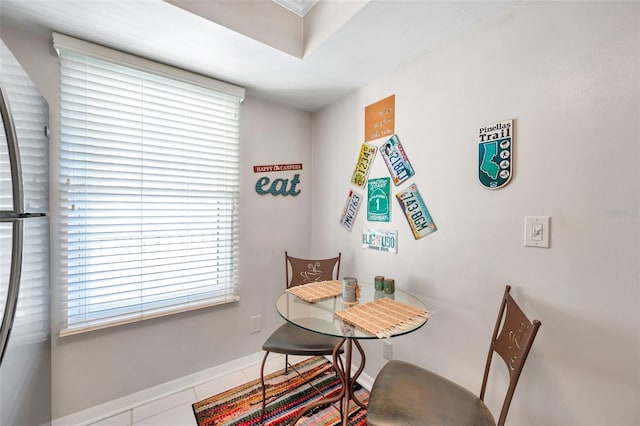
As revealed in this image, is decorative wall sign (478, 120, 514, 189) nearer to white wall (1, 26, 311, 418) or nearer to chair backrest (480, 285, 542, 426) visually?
chair backrest (480, 285, 542, 426)

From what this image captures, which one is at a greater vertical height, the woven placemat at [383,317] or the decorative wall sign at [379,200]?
the decorative wall sign at [379,200]

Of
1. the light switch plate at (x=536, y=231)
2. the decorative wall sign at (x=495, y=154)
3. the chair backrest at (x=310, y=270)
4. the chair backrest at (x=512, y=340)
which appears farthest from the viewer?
the chair backrest at (x=310, y=270)

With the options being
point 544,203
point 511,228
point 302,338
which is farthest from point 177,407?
point 544,203

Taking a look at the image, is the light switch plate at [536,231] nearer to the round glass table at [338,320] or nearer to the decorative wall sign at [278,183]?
the round glass table at [338,320]

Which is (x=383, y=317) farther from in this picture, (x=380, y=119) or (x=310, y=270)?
(x=380, y=119)

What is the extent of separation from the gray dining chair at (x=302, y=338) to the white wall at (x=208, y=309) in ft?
1.25

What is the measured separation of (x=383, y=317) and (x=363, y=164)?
3.90 ft

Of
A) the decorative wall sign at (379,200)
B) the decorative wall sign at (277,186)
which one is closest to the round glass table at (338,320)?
the decorative wall sign at (379,200)

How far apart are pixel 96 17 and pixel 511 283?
2.49 metres

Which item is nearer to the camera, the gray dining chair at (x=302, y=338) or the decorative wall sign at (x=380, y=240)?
the gray dining chair at (x=302, y=338)

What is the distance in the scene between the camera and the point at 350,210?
2.14 metres

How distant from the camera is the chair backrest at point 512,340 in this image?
0.89 m

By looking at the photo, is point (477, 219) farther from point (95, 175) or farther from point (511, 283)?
point (95, 175)

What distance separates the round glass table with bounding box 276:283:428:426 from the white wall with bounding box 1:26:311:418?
75 cm
